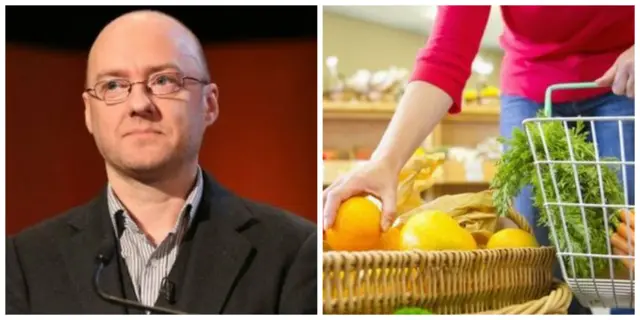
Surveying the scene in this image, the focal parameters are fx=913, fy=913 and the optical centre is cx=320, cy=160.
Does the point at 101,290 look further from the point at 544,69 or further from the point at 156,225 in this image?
the point at 544,69

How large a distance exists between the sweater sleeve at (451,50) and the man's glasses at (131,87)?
1.26ft

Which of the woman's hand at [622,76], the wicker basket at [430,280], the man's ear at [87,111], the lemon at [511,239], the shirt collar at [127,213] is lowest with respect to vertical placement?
the wicker basket at [430,280]

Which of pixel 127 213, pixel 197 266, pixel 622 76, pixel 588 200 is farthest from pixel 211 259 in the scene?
pixel 622 76

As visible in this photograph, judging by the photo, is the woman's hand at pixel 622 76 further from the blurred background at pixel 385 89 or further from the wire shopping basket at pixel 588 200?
the blurred background at pixel 385 89

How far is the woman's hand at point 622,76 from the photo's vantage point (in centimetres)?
147

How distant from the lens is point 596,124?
1.46m

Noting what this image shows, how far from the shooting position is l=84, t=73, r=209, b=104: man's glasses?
1.44 metres

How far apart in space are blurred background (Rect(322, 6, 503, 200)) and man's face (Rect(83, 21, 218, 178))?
0.72ft

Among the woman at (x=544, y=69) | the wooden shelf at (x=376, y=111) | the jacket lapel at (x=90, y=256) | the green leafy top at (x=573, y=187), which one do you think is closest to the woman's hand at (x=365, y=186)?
the woman at (x=544, y=69)

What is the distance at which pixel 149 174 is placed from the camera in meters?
1.46

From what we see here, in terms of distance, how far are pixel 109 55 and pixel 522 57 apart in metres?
0.67

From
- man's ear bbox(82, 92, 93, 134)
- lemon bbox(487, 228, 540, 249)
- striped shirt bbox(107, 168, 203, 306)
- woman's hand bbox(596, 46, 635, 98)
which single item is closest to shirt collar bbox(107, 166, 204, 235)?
striped shirt bbox(107, 168, 203, 306)

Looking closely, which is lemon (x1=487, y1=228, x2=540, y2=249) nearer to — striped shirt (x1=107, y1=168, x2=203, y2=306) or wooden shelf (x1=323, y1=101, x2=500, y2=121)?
wooden shelf (x1=323, y1=101, x2=500, y2=121)

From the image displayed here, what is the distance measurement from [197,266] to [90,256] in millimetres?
170
